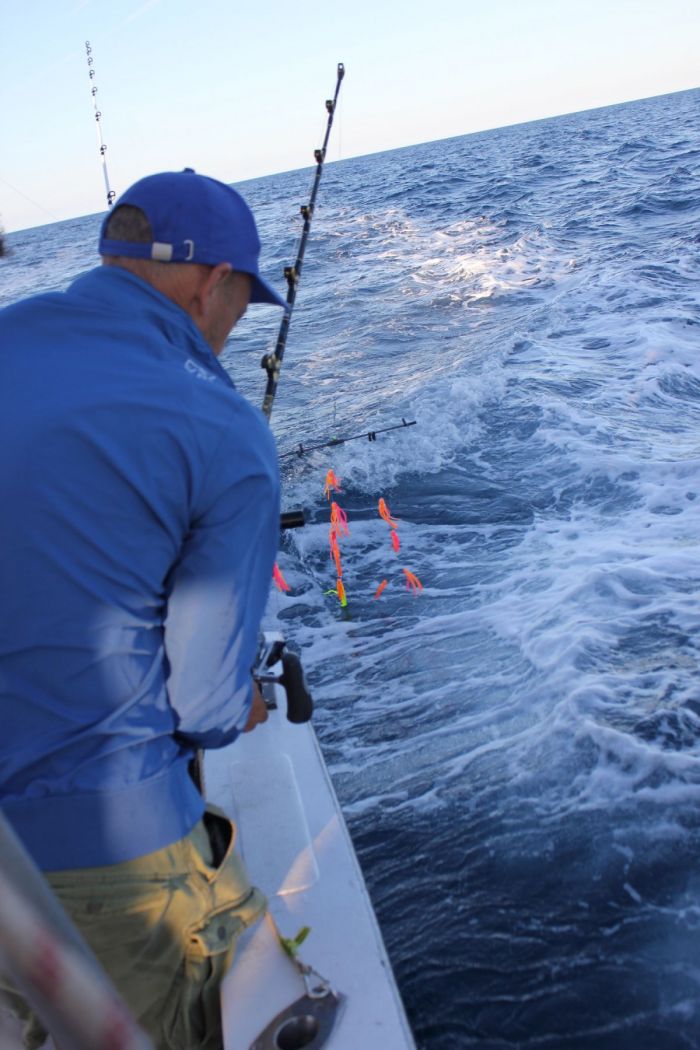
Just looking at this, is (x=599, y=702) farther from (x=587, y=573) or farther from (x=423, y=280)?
(x=423, y=280)

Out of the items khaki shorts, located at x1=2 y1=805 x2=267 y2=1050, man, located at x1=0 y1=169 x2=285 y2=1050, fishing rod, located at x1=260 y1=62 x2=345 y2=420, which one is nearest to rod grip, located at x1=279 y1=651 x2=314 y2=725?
khaki shorts, located at x1=2 y1=805 x2=267 y2=1050

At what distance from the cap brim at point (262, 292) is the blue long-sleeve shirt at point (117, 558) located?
191mm

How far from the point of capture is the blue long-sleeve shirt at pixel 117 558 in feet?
3.50

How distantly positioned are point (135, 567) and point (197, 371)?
0.29m

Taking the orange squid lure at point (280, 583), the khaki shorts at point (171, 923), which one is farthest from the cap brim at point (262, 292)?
the orange squid lure at point (280, 583)

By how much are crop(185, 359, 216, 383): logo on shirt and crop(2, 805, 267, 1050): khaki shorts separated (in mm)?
709

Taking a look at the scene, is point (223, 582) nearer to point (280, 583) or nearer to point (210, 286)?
point (210, 286)

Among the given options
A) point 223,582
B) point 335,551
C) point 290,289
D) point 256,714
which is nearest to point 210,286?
point 223,582

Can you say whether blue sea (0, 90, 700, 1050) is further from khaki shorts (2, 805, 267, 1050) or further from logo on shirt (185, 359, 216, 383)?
logo on shirt (185, 359, 216, 383)

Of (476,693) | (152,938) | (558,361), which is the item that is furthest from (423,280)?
(152,938)

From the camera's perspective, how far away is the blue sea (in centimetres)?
241

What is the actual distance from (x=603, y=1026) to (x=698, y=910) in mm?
489

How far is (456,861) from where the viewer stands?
2.79m

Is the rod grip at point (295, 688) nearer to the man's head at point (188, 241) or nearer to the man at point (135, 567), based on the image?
the man at point (135, 567)
